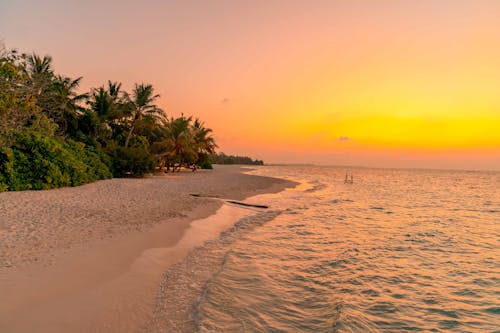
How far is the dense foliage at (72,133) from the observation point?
48.1 ft

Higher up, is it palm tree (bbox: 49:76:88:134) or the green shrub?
palm tree (bbox: 49:76:88:134)

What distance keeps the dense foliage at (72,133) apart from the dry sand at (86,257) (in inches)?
A: 137

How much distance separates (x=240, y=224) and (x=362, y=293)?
250 inches

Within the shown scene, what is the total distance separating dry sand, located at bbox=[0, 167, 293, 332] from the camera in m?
4.03

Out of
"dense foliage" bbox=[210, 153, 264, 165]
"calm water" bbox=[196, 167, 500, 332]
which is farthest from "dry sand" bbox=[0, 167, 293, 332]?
"dense foliage" bbox=[210, 153, 264, 165]

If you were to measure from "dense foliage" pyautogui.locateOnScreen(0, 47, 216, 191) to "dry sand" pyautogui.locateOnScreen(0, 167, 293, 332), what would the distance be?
11.4ft

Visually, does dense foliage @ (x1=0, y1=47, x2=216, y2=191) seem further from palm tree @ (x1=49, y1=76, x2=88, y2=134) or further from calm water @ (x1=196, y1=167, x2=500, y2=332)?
calm water @ (x1=196, y1=167, x2=500, y2=332)

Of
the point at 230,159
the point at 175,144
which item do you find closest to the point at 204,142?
the point at 175,144

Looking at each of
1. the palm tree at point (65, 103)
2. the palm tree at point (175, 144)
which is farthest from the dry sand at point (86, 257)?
the palm tree at point (175, 144)

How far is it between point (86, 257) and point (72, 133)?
25.4m

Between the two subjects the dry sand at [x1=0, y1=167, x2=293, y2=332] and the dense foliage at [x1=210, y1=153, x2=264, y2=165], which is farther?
the dense foliage at [x1=210, y1=153, x2=264, y2=165]

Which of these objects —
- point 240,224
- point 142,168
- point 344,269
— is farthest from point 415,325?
point 142,168

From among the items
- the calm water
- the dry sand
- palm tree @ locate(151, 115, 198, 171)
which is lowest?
the calm water

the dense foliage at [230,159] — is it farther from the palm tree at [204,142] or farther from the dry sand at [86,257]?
the dry sand at [86,257]
